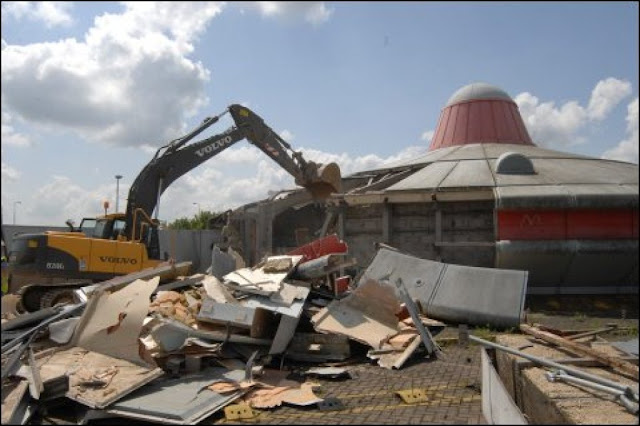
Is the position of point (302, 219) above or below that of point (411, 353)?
above

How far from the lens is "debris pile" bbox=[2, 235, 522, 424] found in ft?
16.6

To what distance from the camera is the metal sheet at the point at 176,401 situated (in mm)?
4777

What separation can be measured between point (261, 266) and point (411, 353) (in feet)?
9.93

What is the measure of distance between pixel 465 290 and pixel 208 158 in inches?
264

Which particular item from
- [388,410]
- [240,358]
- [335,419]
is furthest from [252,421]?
[240,358]

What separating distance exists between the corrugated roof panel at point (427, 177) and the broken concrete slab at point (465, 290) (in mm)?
5467

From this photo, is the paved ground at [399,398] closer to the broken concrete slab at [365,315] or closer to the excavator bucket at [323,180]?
the broken concrete slab at [365,315]

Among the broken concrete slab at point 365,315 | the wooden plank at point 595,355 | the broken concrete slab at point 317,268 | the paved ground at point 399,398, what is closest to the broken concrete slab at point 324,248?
the broken concrete slab at point 317,268

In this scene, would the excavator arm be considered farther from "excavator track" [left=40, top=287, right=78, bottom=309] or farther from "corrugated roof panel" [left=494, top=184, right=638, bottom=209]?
"corrugated roof panel" [left=494, top=184, right=638, bottom=209]

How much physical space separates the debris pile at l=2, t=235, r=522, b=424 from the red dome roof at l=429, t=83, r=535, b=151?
15.2 meters

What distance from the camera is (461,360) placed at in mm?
7379

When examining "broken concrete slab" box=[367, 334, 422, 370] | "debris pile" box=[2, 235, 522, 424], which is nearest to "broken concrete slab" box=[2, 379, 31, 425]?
"debris pile" box=[2, 235, 522, 424]

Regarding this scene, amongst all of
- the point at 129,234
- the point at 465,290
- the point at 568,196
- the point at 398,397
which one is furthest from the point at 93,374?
the point at 568,196

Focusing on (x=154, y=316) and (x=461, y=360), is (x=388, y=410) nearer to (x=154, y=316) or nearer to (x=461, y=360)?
(x=461, y=360)
